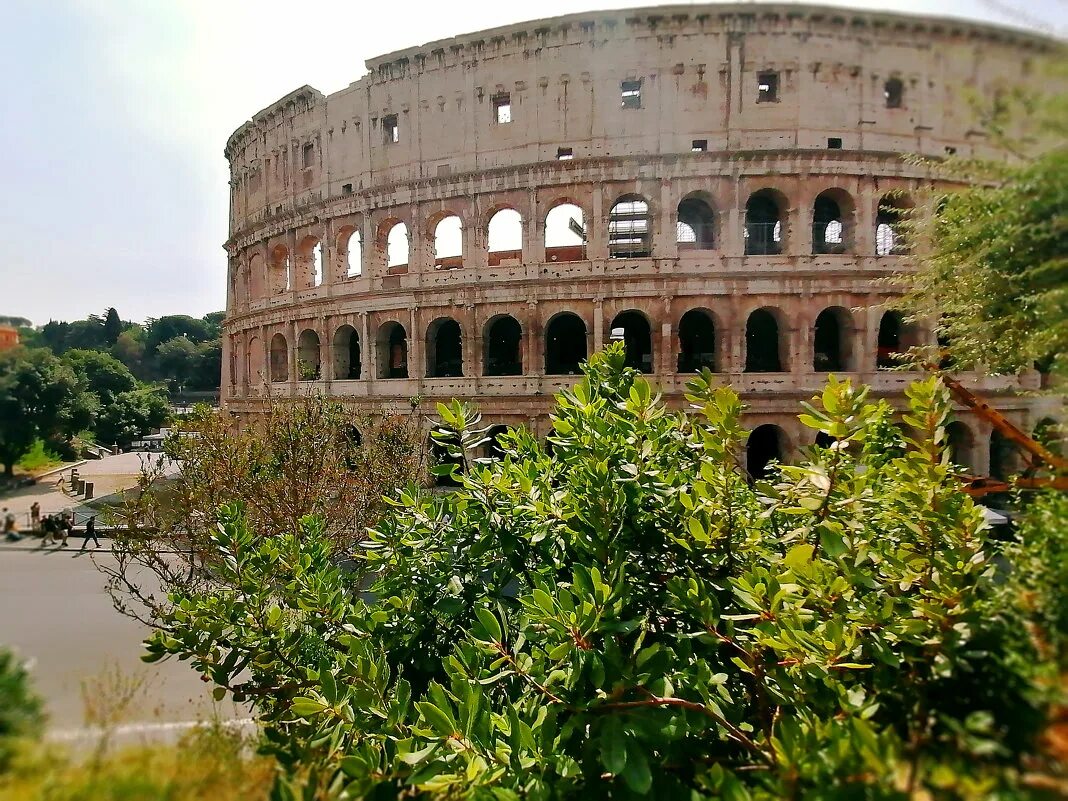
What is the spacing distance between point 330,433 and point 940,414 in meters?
10.2

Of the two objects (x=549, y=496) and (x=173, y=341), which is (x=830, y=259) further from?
(x=173, y=341)

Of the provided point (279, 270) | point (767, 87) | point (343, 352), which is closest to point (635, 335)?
point (767, 87)

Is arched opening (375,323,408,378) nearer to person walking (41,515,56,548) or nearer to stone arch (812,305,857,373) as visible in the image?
stone arch (812,305,857,373)

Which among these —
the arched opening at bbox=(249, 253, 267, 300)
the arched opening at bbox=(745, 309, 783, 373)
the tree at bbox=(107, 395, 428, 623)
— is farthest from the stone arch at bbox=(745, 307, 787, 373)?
the arched opening at bbox=(249, 253, 267, 300)

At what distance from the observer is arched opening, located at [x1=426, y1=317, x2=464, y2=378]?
16.9m

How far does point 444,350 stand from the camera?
18.4 metres

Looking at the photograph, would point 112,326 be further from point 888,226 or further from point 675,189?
point 888,226

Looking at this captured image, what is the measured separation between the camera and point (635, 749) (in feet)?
7.26

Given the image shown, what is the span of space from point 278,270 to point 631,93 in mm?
14599

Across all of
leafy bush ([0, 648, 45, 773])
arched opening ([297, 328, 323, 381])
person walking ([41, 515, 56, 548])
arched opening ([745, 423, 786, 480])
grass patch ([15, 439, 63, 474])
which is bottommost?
arched opening ([745, 423, 786, 480])

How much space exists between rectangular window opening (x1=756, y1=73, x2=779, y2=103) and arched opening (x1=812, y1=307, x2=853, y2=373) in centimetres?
652

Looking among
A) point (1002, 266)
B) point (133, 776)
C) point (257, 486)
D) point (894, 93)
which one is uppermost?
point (894, 93)

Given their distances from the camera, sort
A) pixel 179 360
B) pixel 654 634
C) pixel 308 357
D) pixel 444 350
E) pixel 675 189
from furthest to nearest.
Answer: pixel 308 357 → pixel 444 350 → pixel 675 189 → pixel 179 360 → pixel 654 634

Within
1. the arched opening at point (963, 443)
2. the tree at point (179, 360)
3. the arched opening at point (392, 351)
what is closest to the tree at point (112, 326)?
the tree at point (179, 360)
